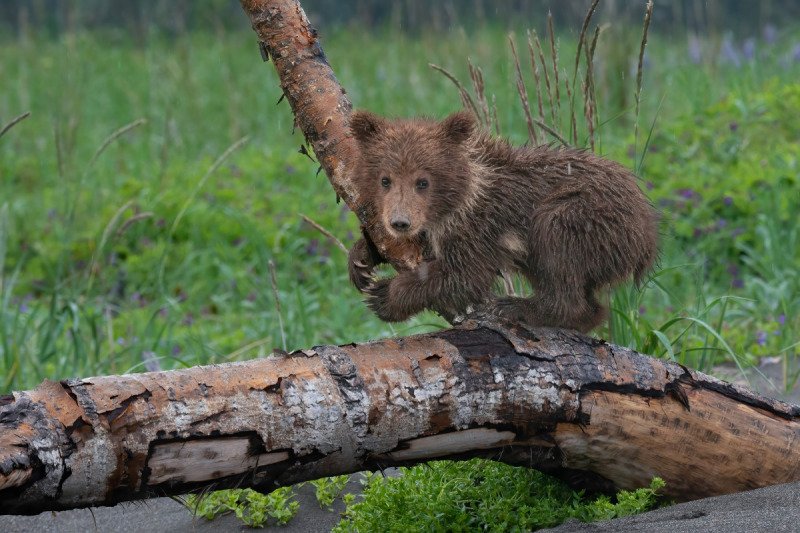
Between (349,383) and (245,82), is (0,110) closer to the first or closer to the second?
(245,82)

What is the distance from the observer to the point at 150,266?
6.92 m

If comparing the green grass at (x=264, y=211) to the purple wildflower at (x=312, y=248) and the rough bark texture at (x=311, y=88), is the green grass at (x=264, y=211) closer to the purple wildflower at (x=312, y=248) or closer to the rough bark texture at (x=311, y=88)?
the purple wildflower at (x=312, y=248)

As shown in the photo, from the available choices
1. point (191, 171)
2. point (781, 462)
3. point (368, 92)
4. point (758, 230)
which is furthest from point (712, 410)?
point (368, 92)

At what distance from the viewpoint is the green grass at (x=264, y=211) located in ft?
16.1

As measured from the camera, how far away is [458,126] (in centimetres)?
366

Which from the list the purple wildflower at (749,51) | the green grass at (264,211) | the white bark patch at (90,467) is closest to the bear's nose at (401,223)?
Result: the green grass at (264,211)

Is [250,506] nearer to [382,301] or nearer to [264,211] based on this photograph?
[382,301]

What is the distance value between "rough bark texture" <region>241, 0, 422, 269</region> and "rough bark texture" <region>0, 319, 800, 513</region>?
0.55 meters

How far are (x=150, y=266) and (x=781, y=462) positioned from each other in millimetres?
4686

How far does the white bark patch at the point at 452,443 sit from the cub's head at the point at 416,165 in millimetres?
792

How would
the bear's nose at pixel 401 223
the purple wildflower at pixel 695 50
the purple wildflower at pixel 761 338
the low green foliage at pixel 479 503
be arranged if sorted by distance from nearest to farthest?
the low green foliage at pixel 479 503, the bear's nose at pixel 401 223, the purple wildflower at pixel 761 338, the purple wildflower at pixel 695 50

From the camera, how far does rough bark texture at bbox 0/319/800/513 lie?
2656mm

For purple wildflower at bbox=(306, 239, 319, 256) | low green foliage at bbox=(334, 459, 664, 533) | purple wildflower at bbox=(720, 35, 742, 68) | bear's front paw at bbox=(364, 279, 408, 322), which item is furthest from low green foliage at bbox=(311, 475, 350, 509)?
purple wildflower at bbox=(720, 35, 742, 68)

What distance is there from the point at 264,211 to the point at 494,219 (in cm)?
417
